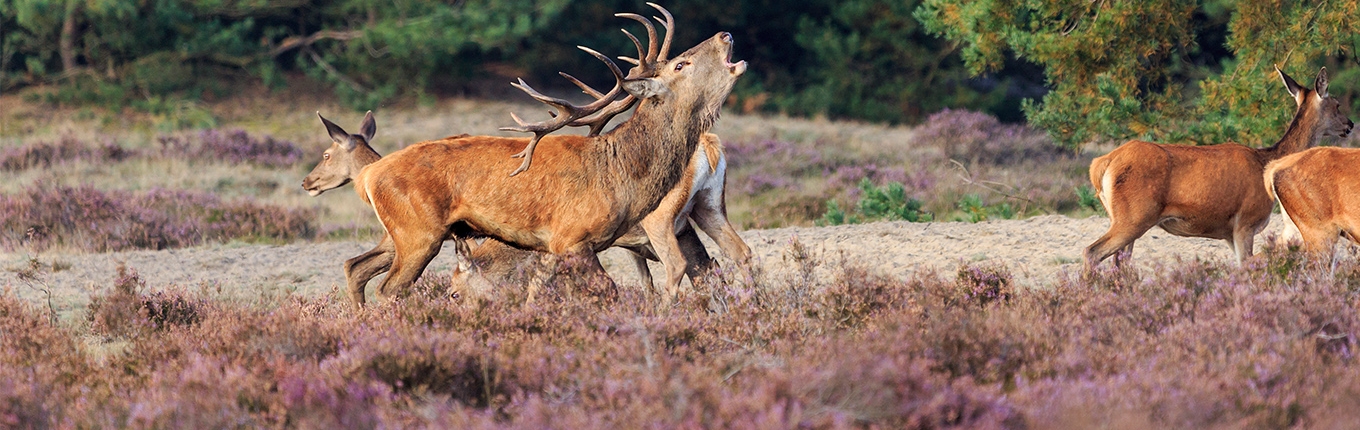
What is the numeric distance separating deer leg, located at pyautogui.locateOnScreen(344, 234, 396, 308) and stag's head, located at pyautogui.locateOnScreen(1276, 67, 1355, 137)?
626 centimetres

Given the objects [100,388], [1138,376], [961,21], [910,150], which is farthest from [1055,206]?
[100,388]

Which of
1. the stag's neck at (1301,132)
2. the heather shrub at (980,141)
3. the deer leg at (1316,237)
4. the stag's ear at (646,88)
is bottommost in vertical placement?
the heather shrub at (980,141)

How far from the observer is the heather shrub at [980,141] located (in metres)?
20.0

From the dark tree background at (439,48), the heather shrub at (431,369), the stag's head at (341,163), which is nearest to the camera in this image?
the heather shrub at (431,369)

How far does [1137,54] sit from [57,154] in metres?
13.8

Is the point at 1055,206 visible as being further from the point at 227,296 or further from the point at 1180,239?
the point at 227,296

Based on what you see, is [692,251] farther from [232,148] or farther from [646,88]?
[232,148]

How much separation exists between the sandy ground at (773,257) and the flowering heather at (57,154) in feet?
23.3

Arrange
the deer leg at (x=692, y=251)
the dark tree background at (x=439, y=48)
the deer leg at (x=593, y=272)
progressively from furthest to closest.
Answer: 1. the dark tree background at (x=439, y=48)
2. the deer leg at (x=692, y=251)
3. the deer leg at (x=593, y=272)

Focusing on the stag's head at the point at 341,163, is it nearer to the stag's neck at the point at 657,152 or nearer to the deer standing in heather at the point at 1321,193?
the stag's neck at the point at 657,152

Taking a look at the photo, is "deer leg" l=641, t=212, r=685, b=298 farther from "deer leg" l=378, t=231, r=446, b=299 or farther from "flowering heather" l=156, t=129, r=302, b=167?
"flowering heather" l=156, t=129, r=302, b=167

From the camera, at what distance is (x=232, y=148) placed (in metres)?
19.6

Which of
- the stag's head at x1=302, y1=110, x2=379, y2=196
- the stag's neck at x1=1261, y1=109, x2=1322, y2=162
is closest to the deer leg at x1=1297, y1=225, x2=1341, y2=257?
the stag's neck at x1=1261, y1=109, x2=1322, y2=162

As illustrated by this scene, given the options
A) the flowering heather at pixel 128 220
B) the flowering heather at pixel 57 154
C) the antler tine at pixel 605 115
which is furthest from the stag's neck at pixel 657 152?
the flowering heather at pixel 57 154
